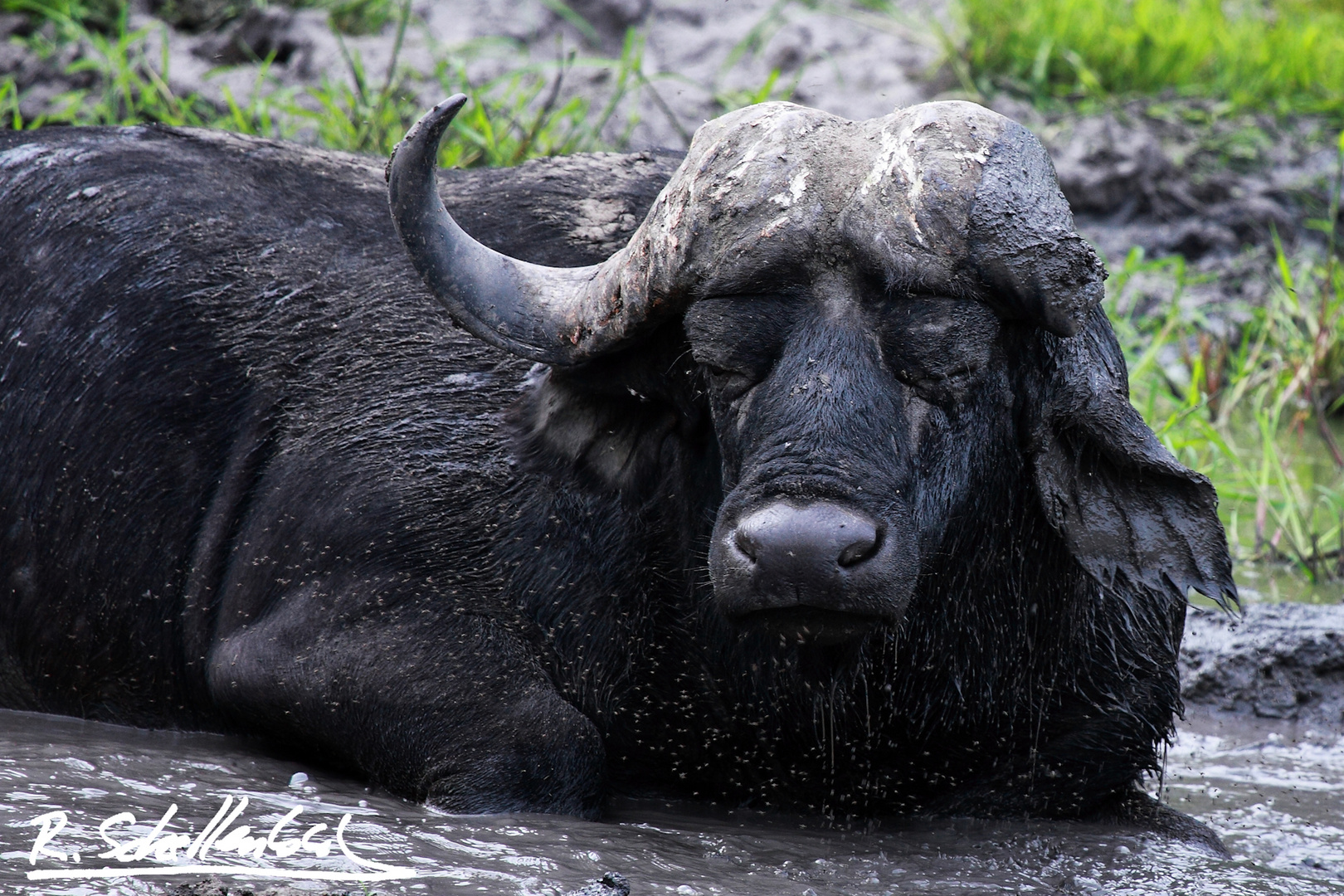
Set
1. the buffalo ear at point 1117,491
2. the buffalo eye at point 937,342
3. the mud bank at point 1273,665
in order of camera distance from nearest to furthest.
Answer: the buffalo eye at point 937,342, the buffalo ear at point 1117,491, the mud bank at point 1273,665

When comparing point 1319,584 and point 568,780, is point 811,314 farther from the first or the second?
point 1319,584

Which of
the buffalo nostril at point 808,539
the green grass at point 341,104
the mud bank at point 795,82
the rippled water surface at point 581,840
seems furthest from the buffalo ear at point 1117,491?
the mud bank at point 795,82

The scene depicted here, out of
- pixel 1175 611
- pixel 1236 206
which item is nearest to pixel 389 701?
pixel 1175 611

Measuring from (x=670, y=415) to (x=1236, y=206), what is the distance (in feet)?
19.3

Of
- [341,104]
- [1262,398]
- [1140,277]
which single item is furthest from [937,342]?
[1140,277]

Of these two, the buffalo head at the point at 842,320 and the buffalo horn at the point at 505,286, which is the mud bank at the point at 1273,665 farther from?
the buffalo horn at the point at 505,286

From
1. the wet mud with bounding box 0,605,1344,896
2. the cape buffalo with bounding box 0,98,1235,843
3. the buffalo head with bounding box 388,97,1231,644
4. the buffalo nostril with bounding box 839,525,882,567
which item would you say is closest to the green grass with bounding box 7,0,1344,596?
the wet mud with bounding box 0,605,1344,896

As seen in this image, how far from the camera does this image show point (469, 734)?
345 centimetres

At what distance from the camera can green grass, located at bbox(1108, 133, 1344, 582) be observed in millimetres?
5523

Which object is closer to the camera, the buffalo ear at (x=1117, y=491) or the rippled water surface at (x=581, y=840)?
the rippled water surface at (x=581, y=840)

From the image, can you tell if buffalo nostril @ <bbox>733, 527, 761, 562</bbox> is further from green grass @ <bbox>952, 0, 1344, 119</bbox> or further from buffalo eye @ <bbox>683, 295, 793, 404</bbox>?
green grass @ <bbox>952, 0, 1344, 119</bbox>

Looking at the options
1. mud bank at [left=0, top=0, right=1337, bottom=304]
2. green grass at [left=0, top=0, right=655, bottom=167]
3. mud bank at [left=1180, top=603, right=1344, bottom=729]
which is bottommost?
mud bank at [left=1180, top=603, right=1344, bottom=729]

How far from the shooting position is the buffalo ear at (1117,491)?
3258 millimetres

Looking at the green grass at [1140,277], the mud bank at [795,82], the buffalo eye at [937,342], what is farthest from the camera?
the mud bank at [795,82]
